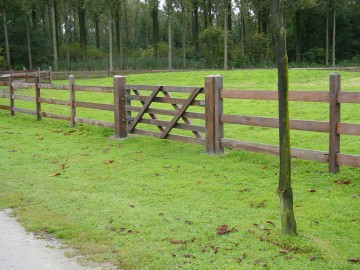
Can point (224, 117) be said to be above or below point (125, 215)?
above

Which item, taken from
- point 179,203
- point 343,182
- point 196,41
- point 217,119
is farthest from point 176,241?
point 196,41

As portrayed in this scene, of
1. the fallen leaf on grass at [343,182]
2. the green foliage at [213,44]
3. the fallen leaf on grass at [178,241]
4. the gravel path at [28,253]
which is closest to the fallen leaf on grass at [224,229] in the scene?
the fallen leaf on grass at [178,241]

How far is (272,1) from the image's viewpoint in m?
4.38

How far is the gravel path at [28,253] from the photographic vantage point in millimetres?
4509

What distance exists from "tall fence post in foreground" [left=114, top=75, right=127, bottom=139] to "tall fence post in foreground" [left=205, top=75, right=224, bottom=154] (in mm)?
2869

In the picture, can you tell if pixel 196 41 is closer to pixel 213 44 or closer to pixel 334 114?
pixel 213 44

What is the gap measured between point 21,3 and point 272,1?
173ft

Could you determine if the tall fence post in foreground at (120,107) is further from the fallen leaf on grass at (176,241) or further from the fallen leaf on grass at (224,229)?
the fallen leaf on grass at (176,241)

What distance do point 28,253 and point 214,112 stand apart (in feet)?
15.8

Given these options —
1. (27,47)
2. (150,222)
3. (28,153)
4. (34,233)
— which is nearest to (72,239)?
(34,233)

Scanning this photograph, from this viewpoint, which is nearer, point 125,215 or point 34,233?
point 34,233

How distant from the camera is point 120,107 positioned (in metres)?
11.2

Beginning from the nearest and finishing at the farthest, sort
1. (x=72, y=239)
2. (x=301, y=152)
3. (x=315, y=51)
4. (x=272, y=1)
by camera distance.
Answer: (x=272, y=1) < (x=72, y=239) < (x=301, y=152) < (x=315, y=51)

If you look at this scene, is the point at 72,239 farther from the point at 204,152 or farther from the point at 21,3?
the point at 21,3
